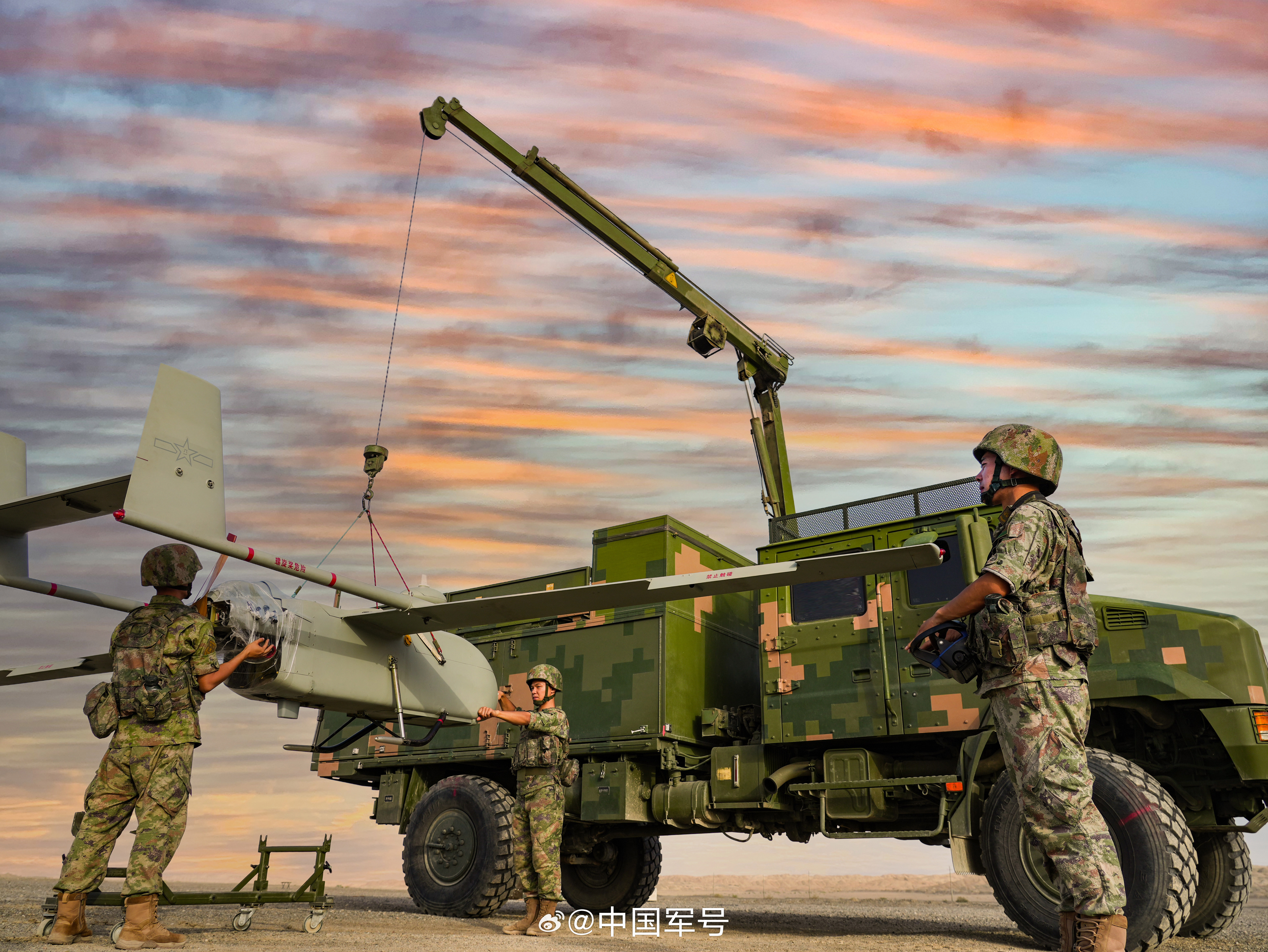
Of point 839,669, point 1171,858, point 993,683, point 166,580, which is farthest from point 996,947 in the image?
point 166,580

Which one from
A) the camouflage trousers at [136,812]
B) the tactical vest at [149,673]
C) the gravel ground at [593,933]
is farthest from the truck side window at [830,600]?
the camouflage trousers at [136,812]

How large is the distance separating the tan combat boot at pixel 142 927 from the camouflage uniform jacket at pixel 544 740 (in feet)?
8.36

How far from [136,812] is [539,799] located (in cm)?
269

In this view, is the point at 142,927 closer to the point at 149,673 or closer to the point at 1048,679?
the point at 149,673

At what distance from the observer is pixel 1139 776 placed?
589 centimetres

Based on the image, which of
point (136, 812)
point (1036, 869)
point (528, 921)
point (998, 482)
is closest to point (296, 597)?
point (136, 812)

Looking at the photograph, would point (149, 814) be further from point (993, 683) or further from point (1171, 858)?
point (1171, 858)

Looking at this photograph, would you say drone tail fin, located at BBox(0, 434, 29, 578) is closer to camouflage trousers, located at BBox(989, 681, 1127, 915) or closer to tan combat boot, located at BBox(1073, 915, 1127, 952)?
camouflage trousers, located at BBox(989, 681, 1127, 915)

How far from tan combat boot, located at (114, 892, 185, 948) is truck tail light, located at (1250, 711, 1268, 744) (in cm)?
623

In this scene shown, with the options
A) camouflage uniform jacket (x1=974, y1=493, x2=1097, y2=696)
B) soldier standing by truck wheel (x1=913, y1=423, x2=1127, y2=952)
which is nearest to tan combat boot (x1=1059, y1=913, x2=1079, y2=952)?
soldier standing by truck wheel (x1=913, y1=423, x2=1127, y2=952)

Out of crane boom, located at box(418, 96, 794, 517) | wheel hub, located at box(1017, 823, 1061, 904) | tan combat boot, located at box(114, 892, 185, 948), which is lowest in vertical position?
tan combat boot, located at box(114, 892, 185, 948)

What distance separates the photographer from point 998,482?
13.9 ft

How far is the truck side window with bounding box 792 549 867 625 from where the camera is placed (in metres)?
7.70

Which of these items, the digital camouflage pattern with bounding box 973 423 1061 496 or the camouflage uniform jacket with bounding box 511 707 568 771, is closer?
the digital camouflage pattern with bounding box 973 423 1061 496
